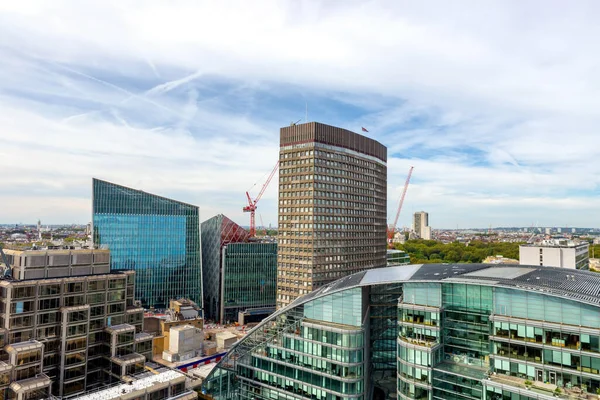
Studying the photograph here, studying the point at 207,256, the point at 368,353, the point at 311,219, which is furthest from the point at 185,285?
the point at 368,353

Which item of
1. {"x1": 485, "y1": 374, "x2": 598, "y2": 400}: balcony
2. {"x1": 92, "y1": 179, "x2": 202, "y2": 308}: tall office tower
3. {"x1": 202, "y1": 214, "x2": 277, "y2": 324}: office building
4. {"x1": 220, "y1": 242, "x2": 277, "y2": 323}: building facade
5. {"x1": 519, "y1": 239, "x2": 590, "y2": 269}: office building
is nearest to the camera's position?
{"x1": 485, "y1": 374, "x2": 598, "y2": 400}: balcony

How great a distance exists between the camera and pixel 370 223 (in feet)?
513

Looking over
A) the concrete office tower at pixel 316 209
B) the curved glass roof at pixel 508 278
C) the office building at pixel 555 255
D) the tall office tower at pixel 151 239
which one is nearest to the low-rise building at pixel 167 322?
the tall office tower at pixel 151 239

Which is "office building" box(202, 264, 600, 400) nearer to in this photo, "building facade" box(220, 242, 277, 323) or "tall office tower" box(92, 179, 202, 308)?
"building facade" box(220, 242, 277, 323)

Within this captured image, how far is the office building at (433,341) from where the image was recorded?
A: 47.5 m

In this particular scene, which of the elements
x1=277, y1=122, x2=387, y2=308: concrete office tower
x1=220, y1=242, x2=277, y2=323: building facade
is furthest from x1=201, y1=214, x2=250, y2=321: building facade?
x1=277, y1=122, x2=387, y2=308: concrete office tower

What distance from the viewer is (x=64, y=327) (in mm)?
64500

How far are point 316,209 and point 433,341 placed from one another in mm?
78444

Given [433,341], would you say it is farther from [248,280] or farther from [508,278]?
[248,280]

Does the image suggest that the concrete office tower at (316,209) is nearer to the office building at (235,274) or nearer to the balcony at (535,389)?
the office building at (235,274)

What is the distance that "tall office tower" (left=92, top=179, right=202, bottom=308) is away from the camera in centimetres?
14262

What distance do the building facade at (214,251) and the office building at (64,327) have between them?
8418 centimetres

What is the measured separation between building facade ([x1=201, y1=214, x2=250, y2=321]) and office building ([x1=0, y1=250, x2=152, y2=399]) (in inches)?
3314

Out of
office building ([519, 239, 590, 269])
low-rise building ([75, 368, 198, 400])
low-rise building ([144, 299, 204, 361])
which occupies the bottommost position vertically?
low-rise building ([144, 299, 204, 361])
